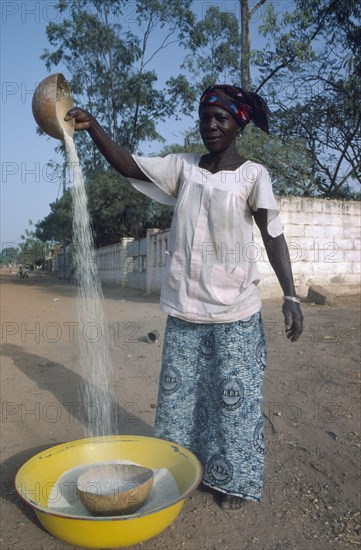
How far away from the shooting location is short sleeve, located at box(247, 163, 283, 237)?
2.16 metres

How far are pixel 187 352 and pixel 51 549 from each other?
993mm

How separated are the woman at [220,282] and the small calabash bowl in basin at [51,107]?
0.19 ft

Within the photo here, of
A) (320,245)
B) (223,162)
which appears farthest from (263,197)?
(320,245)

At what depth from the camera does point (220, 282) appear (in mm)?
2219

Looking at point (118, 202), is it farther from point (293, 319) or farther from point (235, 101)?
point (293, 319)

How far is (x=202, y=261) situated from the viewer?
222cm

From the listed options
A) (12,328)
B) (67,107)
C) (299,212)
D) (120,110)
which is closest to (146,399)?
(67,107)

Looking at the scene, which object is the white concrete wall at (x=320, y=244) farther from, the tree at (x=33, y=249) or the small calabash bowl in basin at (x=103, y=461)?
the tree at (x=33, y=249)

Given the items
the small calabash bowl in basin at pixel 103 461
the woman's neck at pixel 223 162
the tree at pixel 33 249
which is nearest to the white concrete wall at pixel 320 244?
the small calabash bowl in basin at pixel 103 461

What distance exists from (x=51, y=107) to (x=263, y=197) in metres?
1.08

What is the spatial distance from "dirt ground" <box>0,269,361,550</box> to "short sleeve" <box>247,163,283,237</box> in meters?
1.31

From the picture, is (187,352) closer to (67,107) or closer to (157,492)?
(157,492)

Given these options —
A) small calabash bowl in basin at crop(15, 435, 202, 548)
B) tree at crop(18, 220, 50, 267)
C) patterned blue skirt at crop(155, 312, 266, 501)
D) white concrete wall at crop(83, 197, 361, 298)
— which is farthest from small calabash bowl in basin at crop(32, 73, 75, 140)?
tree at crop(18, 220, 50, 267)

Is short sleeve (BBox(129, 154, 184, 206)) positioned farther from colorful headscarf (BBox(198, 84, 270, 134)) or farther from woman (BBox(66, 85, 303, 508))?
colorful headscarf (BBox(198, 84, 270, 134))
